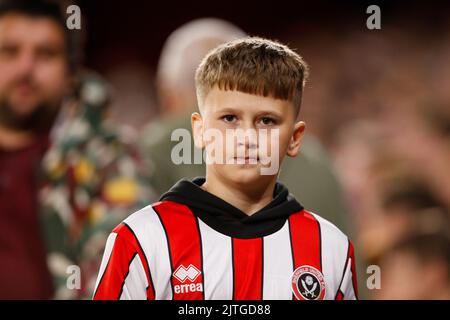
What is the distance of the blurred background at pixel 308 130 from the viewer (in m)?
2.43

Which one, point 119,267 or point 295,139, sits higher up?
point 295,139

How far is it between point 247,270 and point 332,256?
0.50 feet

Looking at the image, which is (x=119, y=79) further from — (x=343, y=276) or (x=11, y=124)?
(x=343, y=276)

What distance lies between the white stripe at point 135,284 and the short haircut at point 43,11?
165 cm

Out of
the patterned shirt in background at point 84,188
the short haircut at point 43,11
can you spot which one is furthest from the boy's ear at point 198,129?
the short haircut at point 43,11

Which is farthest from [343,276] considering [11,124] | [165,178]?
[11,124]

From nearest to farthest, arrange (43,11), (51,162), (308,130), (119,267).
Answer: (119,267) < (51,162) < (43,11) < (308,130)

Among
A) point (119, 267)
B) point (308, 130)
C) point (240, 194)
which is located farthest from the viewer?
point (308, 130)

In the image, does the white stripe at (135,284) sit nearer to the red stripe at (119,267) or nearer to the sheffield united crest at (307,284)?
the red stripe at (119,267)

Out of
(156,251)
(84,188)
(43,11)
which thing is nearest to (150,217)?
(156,251)

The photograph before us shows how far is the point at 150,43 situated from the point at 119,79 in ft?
0.74

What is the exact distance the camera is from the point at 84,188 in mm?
2436

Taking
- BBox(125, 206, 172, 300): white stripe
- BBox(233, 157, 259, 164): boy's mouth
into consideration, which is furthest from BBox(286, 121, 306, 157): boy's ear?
BBox(125, 206, 172, 300): white stripe

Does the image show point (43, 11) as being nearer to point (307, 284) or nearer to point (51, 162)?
point (51, 162)
